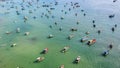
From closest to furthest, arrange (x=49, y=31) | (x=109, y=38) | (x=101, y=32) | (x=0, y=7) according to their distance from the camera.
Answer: (x=109, y=38) → (x=101, y=32) → (x=49, y=31) → (x=0, y=7)

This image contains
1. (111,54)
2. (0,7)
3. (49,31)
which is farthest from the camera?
(0,7)

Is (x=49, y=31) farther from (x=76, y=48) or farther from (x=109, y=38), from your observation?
(x=109, y=38)

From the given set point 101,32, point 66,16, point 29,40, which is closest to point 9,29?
point 29,40

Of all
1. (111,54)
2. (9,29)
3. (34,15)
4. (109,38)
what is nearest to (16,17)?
(34,15)

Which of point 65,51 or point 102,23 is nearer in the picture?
point 65,51

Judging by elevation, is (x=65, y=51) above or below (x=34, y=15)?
below

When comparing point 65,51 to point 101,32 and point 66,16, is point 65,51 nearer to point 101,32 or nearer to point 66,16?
point 101,32
